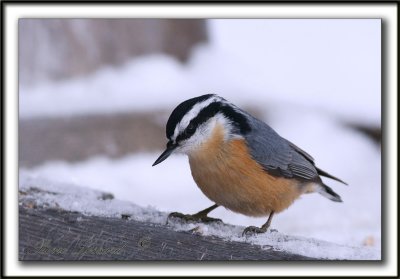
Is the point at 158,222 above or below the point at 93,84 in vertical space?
below

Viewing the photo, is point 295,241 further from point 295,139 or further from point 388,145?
point 295,139

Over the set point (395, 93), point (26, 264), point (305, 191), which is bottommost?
point (26, 264)

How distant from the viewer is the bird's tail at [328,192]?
12.0ft

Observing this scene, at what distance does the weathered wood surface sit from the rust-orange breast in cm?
15

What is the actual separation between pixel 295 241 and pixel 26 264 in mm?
908

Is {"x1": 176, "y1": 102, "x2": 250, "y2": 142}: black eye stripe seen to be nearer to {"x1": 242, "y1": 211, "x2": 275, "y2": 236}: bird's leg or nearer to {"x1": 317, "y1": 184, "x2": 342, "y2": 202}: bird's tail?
{"x1": 242, "y1": 211, "x2": 275, "y2": 236}: bird's leg

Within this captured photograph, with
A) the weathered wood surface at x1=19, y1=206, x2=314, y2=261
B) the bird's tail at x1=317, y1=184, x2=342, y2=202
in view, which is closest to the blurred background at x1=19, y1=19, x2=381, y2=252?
the bird's tail at x1=317, y1=184, x2=342, y2=202

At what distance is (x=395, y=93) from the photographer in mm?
3520

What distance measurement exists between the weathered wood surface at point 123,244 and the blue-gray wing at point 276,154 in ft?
1.04

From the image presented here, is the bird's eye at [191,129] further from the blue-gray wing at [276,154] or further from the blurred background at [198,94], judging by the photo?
the blurred background at [198,94]

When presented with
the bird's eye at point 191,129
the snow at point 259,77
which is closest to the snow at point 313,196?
the snow at point 259,77

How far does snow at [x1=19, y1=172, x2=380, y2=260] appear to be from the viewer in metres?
3.23

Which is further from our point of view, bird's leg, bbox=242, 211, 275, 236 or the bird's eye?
bird's leg, bbox=242, 211, 275, 236

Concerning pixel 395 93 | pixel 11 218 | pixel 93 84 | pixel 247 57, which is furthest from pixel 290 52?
pixel 11 218
